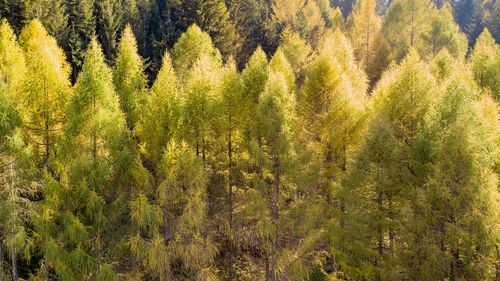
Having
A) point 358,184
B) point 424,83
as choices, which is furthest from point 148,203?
point 424,83

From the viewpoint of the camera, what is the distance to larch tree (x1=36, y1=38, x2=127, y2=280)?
16.4m

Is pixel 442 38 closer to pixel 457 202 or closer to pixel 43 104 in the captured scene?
pixel 457 202

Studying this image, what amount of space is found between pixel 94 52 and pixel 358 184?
12.3m

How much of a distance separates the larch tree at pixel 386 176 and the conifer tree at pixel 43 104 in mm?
12940

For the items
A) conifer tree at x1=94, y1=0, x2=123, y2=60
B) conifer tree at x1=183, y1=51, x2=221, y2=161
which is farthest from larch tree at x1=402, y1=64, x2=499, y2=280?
conifer tree at x1=94, y1=0, x2=123, y2=60

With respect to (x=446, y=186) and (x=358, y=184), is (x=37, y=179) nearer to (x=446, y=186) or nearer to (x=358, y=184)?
(x=358, y=184)

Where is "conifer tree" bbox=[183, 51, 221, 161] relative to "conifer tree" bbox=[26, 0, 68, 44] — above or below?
below

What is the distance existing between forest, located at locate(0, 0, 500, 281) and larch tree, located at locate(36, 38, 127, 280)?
6 cm

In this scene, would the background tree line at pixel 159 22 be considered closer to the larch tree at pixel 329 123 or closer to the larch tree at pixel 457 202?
the larch tree at pixel 329 123

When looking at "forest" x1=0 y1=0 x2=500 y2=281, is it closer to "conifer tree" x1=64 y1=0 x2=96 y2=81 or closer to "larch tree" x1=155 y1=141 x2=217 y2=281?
"larch tree" x1=155 y1=141 x2=217 y2=281

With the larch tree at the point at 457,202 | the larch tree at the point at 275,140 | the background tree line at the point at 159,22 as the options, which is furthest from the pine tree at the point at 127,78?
the larch tree at the point at 457,202

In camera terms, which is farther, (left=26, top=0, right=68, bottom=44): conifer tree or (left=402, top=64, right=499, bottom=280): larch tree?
(left=26, top=0, right=68, bottom=44): conifer tree

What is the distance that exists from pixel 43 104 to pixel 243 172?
9.36m

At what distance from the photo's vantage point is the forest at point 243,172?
1354 cm
